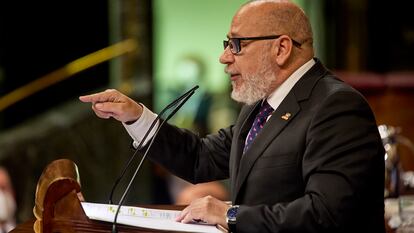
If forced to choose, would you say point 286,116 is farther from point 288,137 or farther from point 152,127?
point 152,127

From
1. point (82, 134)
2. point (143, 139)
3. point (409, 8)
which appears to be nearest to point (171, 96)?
point (82, 134)

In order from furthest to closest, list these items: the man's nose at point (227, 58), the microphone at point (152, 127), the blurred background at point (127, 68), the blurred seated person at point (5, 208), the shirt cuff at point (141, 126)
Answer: the blurred background at point (127, 68), the blurred seated person at point (5, 208), the shirt cuff at point (141, 126), the man's nose at point (227, 58), the microphone at point (152, 127)

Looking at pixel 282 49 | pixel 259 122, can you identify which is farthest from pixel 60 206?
pixel 282 49

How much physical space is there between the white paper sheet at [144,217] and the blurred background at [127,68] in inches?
119

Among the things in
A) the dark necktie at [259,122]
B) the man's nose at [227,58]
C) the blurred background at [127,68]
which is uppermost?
the man's nose at [227,58]

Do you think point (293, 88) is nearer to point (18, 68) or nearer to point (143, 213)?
point (143, 213)

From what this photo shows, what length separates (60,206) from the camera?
2.46 m

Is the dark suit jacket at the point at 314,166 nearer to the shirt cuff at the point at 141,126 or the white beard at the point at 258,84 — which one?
the white beard at the point at 258,84

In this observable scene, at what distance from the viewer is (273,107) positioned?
2.62 metres

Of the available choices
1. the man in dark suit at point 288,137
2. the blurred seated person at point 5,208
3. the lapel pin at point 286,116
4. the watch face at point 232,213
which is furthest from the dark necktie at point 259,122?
the blurred seated person at point 5,208

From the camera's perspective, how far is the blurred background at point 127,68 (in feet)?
20.2

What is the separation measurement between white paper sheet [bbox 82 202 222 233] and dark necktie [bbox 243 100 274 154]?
10.4 inches

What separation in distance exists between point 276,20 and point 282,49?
0.24 ft

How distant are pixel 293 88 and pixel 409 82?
3240 mm
